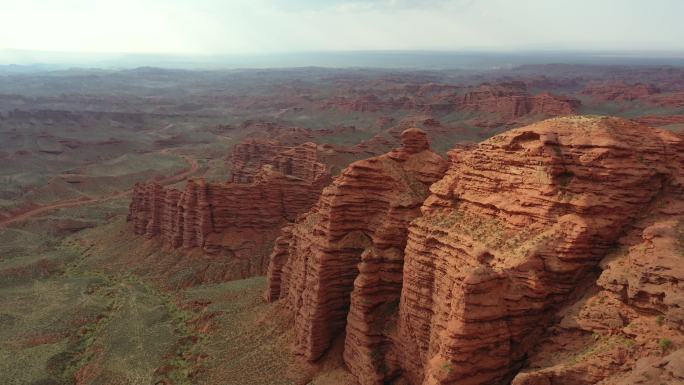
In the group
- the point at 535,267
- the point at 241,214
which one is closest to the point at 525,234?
the point at 535,267

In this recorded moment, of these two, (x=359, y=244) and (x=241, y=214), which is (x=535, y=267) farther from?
(x=241, y=214)

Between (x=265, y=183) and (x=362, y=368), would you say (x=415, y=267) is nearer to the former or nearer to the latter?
(x=362, y=368)

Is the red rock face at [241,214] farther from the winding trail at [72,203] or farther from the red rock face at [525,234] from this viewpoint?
the winding trail at [72,203]

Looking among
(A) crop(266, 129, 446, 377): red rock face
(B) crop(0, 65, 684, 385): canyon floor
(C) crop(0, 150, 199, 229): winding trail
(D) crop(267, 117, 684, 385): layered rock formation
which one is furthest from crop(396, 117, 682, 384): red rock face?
(C) crop(0, 150, 199, 229): winding trail

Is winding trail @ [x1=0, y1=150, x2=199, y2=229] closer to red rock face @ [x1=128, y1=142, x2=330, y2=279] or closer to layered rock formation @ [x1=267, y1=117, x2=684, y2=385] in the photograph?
red rock face @ [x1=128, y1=142, x2=330, y2=279]

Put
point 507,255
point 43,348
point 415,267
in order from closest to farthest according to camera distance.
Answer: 1. point 507,255
2. point 415,267
3. point 43,348

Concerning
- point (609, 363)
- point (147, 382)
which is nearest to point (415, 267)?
point (609, 363)
